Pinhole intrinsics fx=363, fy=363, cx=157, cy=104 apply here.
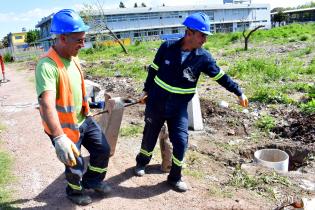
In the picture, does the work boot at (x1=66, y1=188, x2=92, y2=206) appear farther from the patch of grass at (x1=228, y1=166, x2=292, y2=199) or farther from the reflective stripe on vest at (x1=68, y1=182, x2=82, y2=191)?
the patch of grass at (x1=228, y1=166, x2=292, y2=199)

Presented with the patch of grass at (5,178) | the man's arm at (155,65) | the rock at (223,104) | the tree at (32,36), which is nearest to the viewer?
the patch of grass at (5,178)

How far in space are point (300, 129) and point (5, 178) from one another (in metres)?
4.42

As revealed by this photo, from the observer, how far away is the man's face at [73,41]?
301 cm

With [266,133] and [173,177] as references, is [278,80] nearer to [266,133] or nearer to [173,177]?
Result: [266,133]

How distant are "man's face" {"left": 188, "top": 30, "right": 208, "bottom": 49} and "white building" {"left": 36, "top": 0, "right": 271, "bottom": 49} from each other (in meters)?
44.9

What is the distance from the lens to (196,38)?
3670 millimetres

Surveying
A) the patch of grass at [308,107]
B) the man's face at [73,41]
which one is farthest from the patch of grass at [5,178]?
the patch of grass at [308,107]

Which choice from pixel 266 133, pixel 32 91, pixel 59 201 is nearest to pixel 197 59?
pixel 59 201

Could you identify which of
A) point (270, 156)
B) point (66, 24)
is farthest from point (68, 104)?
point (270, 156)

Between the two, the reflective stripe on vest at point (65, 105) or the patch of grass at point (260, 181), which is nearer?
the reflective stripe on vest at point (65, 105)

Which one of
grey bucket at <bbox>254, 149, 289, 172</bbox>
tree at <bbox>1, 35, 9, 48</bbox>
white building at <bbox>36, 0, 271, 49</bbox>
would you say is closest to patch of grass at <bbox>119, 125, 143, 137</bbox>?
grey bucket at <bbox>254, 149, 289, 172</bbox>

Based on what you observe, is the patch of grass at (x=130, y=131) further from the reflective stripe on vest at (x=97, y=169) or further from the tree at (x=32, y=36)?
the tree at (x=32, y=36)

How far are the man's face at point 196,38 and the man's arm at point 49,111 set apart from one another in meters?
1.57

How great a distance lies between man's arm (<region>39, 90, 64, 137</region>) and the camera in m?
2.81
